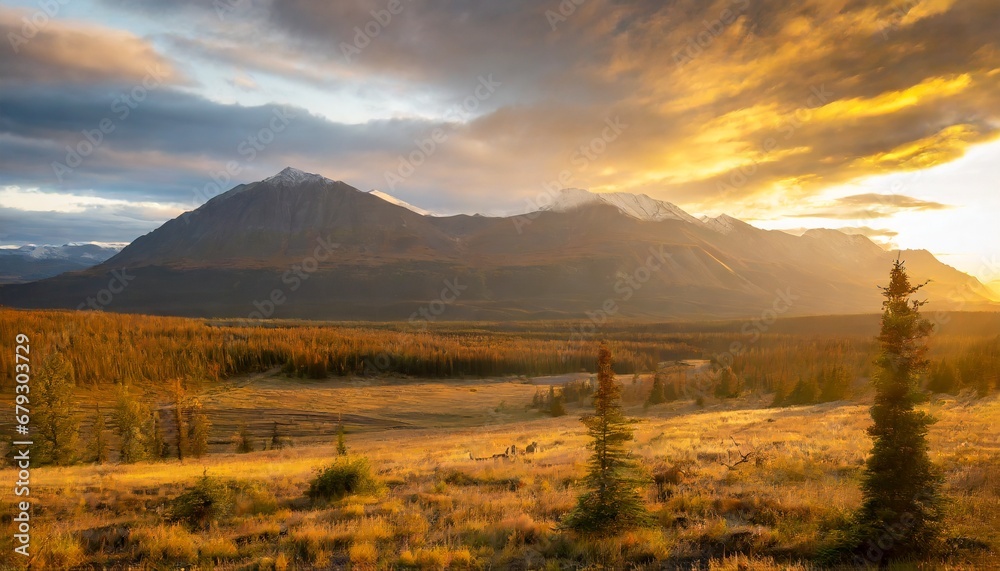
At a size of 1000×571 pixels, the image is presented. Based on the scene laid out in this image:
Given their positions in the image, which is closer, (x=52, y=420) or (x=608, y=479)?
(x=608, y=479)

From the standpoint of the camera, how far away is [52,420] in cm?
3019

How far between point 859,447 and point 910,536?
1345 cm

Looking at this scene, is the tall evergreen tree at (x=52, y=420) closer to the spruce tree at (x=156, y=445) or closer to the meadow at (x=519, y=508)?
the meadow at (x=519, y=508)

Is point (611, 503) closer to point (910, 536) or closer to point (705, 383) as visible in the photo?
point (910, 536)

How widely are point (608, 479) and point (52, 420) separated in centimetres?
3769

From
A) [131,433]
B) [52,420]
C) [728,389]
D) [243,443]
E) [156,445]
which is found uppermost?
[52,420]

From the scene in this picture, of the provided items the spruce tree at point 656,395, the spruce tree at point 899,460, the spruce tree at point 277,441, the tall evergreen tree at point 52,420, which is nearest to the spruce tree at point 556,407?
the spruce tree at point 656,395

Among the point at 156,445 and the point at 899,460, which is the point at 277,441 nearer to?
the point at 156,445

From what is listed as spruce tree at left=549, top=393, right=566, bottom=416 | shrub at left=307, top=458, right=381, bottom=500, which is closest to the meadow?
shrub at left=307, top=458, right=381, bottom=500

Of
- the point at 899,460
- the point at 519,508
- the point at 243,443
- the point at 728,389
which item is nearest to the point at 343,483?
the point at 519,508

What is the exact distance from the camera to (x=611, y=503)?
950cm

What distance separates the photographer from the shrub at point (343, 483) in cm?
1414

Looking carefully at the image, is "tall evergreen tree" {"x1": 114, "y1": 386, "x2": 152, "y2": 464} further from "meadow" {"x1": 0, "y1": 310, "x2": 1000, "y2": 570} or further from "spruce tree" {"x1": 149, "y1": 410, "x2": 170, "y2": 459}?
"meadow" {"x1": 0, "y1": 310, "x2": 1000, "y2": 570}

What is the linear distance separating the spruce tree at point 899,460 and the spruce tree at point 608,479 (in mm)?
3713
